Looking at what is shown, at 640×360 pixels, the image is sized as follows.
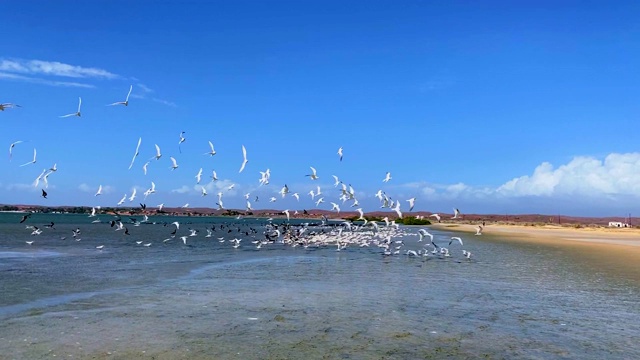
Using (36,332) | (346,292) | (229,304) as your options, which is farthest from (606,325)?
(36,332)

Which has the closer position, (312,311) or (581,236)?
(312,311)

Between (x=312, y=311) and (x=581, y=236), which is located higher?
(x=581, y=236)

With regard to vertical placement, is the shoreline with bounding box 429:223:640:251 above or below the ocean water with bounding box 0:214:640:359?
above

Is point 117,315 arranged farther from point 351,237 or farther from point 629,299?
point 351,237

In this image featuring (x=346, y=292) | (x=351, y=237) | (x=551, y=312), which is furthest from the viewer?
(x=351, y=237)

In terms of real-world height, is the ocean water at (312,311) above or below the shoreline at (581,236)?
below

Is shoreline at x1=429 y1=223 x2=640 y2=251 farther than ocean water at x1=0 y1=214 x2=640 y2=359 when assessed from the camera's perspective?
Yes

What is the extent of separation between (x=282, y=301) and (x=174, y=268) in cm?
1132

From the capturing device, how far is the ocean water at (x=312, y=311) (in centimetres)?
1173

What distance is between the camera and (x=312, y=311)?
1588 centimetres

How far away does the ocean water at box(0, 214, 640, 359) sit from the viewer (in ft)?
38.5

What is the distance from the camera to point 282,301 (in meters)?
17.4

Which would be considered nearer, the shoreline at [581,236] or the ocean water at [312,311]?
the ocean water at [312,311]

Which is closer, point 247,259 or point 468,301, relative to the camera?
point 468,301
